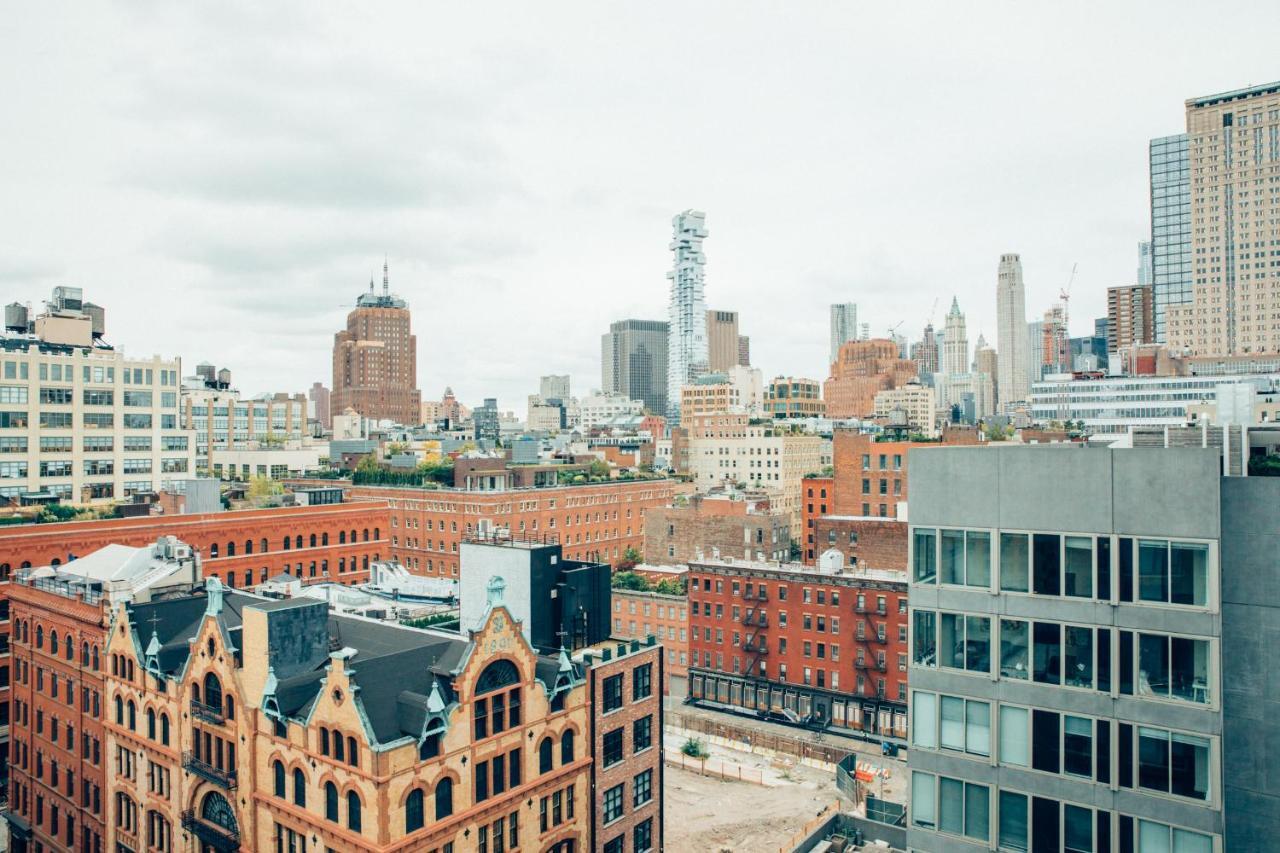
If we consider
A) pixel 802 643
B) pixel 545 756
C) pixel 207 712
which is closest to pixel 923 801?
pixel 545 756

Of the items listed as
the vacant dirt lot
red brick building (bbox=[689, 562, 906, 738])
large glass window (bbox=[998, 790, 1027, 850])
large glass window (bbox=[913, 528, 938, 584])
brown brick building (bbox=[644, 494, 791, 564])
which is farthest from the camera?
brown brick building (bbox=[644, 494, 791, 564])

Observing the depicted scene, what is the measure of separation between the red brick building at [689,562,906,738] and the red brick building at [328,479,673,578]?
29.4 metres

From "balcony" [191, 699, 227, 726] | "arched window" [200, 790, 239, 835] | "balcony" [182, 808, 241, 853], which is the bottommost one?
"balcony" [182, 808, 241, 853]

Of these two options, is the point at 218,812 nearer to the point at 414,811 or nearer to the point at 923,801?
the point at 414,811

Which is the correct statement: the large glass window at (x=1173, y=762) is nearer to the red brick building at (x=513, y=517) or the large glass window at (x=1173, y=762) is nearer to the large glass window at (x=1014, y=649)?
the large glass window at (x=1014, y=649)

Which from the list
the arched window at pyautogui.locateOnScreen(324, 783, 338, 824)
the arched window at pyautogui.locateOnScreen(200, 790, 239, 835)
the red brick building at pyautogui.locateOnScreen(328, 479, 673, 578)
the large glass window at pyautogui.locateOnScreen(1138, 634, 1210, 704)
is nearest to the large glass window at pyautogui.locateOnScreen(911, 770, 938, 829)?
the large glass window at pyautogui.locateOnScreen(1138, 634, 1210, 704)

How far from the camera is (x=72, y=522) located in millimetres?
70250

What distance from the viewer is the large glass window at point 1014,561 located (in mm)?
27188

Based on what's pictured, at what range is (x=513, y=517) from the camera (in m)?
124

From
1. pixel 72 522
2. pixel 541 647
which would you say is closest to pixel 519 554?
pixel 541 647

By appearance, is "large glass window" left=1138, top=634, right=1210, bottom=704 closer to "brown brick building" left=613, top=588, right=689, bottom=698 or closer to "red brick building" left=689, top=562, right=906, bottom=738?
"red brick building" left=689, top=562, right=906, bottom=738

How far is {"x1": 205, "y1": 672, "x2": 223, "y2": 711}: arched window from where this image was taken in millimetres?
41219

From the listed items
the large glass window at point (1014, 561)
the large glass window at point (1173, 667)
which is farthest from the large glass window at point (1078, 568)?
the large glass window at point (1173, 667)

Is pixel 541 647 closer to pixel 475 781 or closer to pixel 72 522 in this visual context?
pixel 475 781
